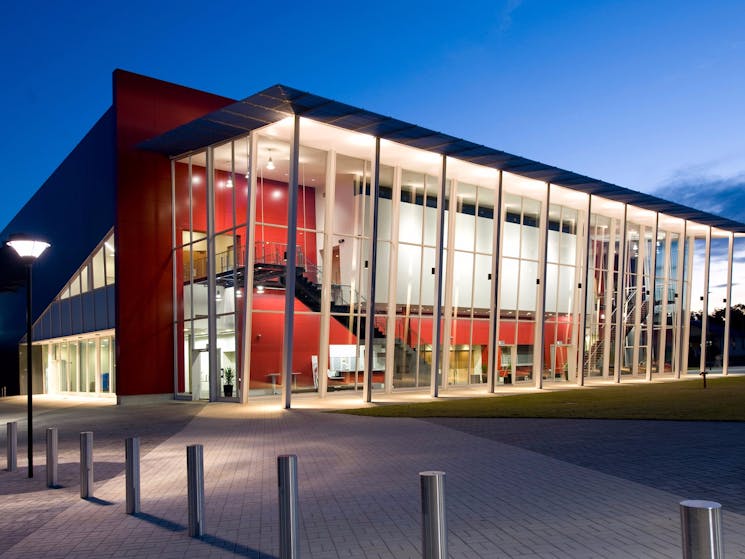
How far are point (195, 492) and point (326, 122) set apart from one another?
16.7m

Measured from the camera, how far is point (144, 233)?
25766 mm

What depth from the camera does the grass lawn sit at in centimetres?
1708

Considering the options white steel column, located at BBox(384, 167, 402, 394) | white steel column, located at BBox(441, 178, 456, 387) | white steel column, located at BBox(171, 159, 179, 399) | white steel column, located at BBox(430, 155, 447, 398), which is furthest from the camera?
white steel column, located at BBox(441, 178, 456, 387)

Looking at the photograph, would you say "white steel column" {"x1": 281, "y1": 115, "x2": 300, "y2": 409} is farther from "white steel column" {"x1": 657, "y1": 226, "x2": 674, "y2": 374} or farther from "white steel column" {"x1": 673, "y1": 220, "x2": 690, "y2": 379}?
"white steel column" {"x1": 673, "y1": 220, "x2": 690, "y2": 379}

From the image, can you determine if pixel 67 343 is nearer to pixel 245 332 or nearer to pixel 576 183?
pixel 245 332

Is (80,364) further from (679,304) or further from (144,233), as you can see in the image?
(679,304)

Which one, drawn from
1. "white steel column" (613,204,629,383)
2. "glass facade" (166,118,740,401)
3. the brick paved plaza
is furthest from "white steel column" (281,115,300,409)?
"white steel column" (613,204,629,383)

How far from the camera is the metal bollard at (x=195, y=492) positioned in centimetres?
662

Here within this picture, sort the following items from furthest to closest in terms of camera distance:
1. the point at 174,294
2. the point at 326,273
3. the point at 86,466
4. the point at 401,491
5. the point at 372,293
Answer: the point at 174,294, the point at 326,273, the point at 372,293, the point at 86,466, the point at 401,491

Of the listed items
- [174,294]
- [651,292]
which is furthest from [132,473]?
[651,292]

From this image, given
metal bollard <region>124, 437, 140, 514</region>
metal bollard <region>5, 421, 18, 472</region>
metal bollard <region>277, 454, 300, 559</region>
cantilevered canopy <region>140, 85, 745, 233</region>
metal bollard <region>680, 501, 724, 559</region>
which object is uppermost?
cantilevered canopy <region>140, 85, 745, 233</region>

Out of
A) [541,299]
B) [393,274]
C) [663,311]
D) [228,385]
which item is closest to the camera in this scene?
[228,385]

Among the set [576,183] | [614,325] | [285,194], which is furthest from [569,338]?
[285,194]

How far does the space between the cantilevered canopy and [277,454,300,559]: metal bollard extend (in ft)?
48.7
